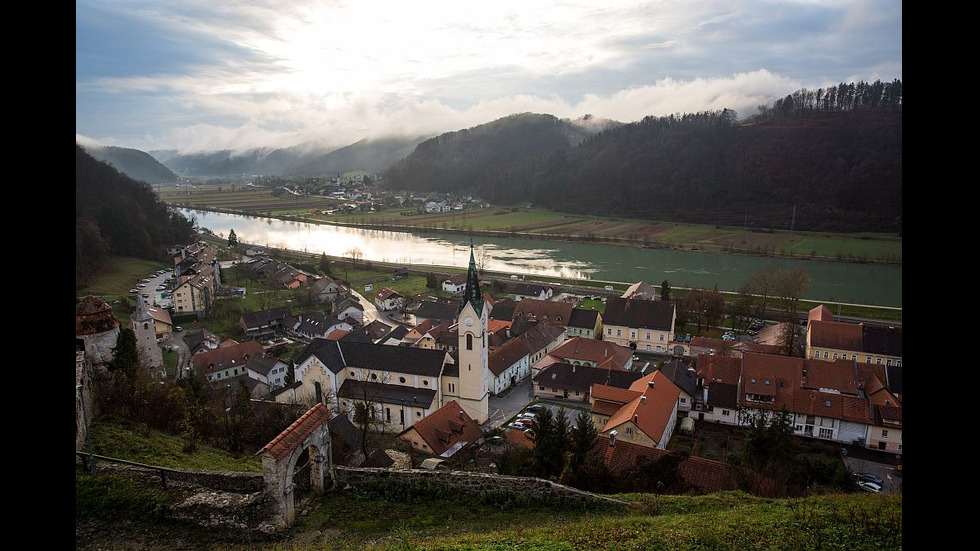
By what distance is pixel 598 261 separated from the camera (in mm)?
59219

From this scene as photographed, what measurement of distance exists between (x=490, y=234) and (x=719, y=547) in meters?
72.2

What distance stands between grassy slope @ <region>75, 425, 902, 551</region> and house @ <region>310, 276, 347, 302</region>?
35.7 meters

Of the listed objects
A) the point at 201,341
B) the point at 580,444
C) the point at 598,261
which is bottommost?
the point at 201,341

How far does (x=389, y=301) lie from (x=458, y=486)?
33.3 meters

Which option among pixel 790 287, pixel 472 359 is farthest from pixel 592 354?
Answer: pixel 790 287

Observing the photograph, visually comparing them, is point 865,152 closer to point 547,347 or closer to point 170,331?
point 547,347

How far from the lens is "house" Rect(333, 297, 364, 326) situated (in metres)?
35.2

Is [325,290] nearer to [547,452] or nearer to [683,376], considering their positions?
[683,376]

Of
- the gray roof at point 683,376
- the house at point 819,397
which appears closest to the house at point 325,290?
the gray roof at point 683,376

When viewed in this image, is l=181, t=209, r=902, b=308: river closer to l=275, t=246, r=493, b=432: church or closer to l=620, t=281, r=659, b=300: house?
l=620, t=281, r=659, b=300: house

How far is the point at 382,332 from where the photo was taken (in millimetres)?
32250

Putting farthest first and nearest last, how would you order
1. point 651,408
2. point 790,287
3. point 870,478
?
point 790,287, point 651,408, point 870,478
